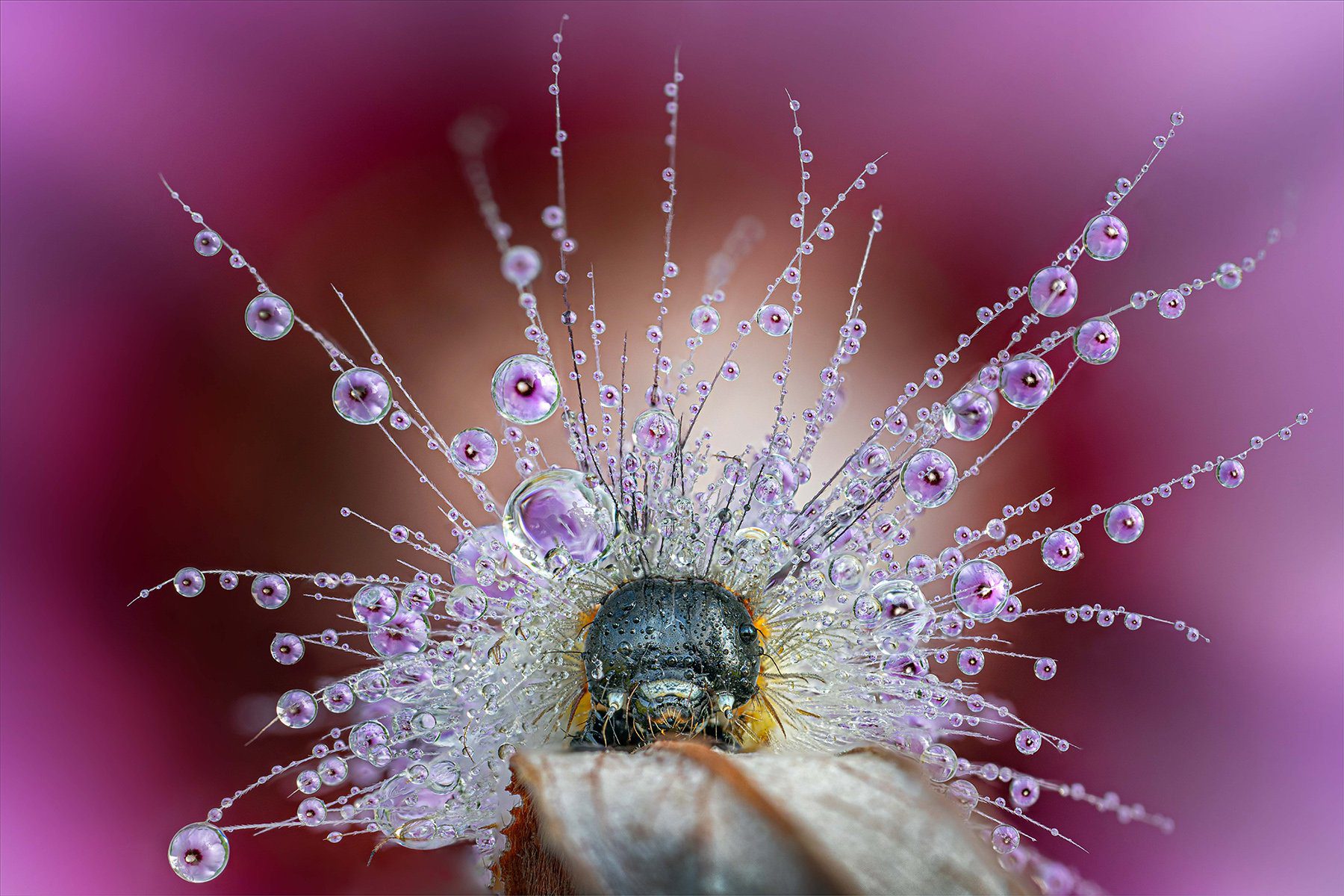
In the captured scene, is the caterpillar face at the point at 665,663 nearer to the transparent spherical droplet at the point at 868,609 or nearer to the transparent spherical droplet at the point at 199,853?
the transparent spherical droplet at the point at 868,609

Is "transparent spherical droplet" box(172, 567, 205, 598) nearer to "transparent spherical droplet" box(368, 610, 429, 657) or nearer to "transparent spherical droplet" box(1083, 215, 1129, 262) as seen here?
"transparent spherical droplet" box(368, 610, 429, 657)

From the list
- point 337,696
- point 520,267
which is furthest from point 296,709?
point 520,267

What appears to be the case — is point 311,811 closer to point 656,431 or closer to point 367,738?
point 367,738

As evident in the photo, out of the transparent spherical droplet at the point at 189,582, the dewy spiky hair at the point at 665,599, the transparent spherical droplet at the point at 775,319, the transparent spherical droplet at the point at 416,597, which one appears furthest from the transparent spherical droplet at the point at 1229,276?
the transparent spherical droplet at the point at 189,582

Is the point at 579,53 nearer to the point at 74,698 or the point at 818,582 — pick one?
the point at 818,582

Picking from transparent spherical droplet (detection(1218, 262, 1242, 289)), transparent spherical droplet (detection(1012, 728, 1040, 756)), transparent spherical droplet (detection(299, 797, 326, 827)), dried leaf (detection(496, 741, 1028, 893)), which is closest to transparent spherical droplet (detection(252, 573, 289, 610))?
transparent spherical droplet (detection(299, 797, 326, 827))

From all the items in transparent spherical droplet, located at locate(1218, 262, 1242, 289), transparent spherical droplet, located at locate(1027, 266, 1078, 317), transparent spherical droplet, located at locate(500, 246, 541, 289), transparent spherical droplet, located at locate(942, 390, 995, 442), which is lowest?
transparent spherical droplet, located at locate(942, 390, 995, 442)
